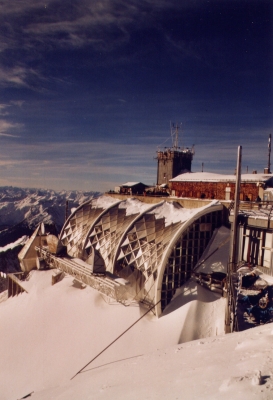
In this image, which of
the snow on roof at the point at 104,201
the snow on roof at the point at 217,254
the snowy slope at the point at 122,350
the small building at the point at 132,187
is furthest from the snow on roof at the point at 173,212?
the small building at the point at 132,187

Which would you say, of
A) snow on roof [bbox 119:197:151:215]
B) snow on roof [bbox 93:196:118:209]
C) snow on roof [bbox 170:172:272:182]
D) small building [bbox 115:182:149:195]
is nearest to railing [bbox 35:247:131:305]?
snow on roof [bbox 119:197:151:215]

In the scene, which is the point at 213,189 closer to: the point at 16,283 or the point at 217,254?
the point at 217,254

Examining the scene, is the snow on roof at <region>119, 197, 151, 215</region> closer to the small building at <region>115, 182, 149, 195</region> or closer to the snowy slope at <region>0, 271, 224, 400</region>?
the snowy slope at <region>0, 271, 224, 400</region>

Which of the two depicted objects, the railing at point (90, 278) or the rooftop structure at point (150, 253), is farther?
the railing at point (90, 278)

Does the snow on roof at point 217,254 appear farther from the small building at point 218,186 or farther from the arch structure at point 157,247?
the small building at point 218,186

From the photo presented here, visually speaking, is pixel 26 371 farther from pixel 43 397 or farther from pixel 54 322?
pixel 43 397
